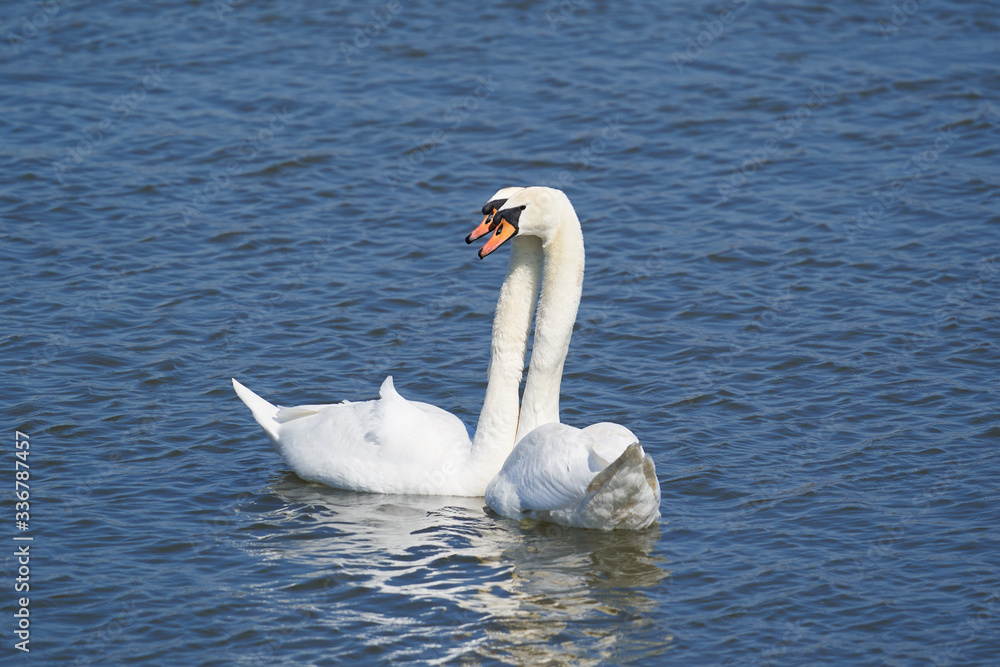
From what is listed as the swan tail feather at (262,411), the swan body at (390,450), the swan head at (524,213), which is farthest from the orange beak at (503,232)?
the swan tail feather at (262,411)

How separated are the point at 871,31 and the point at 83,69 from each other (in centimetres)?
1176

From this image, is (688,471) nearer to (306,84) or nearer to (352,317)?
(352,317)

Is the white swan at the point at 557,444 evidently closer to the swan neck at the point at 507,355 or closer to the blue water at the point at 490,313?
the swan neck at the point at 507,355

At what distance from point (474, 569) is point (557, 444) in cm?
97

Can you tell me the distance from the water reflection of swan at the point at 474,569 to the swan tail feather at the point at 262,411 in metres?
0.49

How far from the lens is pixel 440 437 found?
9125 mm

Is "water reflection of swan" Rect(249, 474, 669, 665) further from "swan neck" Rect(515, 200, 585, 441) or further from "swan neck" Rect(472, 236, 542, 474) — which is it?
"swan neck" Rect(515, 200, 585, 441)

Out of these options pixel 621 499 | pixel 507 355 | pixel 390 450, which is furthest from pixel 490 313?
pixel 621 499

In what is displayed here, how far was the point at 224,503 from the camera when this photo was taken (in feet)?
29.4

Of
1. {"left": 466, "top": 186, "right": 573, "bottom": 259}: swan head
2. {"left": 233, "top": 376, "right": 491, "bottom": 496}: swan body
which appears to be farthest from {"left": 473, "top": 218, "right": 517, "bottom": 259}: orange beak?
{"left": 233, "top": 376, "right": 491, "bottom": 496}: swan body

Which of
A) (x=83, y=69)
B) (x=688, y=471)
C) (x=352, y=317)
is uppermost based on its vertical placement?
(x=83, y=69)

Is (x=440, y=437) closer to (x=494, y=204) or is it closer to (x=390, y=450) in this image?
(x=390, y=450)

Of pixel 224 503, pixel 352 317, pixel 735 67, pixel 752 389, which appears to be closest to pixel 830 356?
pixel 752 389

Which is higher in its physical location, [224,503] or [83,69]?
[83,69]
